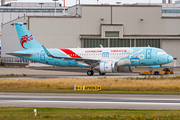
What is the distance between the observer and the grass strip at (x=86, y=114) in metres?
15.1

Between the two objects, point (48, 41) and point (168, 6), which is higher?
point (168, 6)

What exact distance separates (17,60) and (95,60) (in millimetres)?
46388

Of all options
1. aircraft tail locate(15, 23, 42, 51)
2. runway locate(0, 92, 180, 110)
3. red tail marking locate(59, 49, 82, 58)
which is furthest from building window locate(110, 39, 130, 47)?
runway locate(0, 92, 180, 110)

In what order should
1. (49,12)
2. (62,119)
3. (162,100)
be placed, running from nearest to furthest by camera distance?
Result: 1. (62,119)
2. (162,100)
3. (49,12)

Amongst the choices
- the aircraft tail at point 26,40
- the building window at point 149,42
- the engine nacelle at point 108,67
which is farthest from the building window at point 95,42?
the engine nacelle at point 108,67

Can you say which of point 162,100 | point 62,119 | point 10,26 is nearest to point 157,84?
point 162,100

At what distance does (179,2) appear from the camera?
6196 inches

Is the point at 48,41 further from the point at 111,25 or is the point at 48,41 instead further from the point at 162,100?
the point at 162,100

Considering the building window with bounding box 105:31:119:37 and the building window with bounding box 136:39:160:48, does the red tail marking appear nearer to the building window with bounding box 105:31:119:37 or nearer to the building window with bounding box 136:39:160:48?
the building window with bounding box 105:31:119:37

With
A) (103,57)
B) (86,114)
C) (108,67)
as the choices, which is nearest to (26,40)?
(103,57)

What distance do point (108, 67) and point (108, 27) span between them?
116 ft

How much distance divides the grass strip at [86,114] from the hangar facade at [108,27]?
60494 mm

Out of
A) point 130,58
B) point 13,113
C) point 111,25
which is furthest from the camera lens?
point 111,25

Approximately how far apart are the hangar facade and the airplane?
27.6 m
